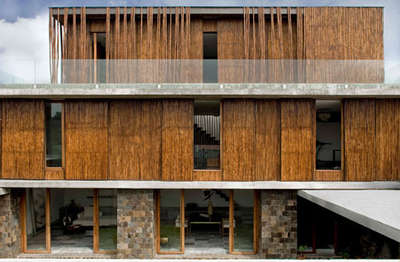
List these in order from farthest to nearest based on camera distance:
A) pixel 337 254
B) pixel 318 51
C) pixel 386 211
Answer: pixel 318 51
pixel 337 254
pixel 386 211

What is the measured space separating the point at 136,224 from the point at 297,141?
6.16 meters

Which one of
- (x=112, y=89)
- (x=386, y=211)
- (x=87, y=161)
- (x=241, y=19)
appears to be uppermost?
(x=241, y=19)

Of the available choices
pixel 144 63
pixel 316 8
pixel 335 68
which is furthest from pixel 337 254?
pixel 144 63

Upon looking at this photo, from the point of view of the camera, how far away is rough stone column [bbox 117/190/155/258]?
8953 mm

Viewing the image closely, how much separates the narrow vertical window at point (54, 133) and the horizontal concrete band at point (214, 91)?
51 cm

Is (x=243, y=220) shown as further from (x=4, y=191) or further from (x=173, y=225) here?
(x=4, y=191)

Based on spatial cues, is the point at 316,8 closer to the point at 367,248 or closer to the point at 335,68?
the point at 335,68

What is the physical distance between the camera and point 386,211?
5930 millimetres

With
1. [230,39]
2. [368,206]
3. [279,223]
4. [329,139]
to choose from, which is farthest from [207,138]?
[368,206]

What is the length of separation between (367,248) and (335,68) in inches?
248

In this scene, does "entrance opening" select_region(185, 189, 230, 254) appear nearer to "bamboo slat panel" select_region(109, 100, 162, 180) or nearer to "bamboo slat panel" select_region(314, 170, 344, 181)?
"bamboo slat panel" select_region(109, 100, 162, 180)

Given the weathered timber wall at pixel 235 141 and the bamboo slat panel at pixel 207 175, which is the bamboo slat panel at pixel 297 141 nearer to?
the weathered timber wall at pixel 235 141

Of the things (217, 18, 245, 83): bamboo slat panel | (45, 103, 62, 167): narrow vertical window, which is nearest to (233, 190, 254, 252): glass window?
(217, 18, 245, 83): bamboo slat panel

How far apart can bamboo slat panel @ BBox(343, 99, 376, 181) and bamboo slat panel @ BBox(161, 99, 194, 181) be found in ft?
17.5
